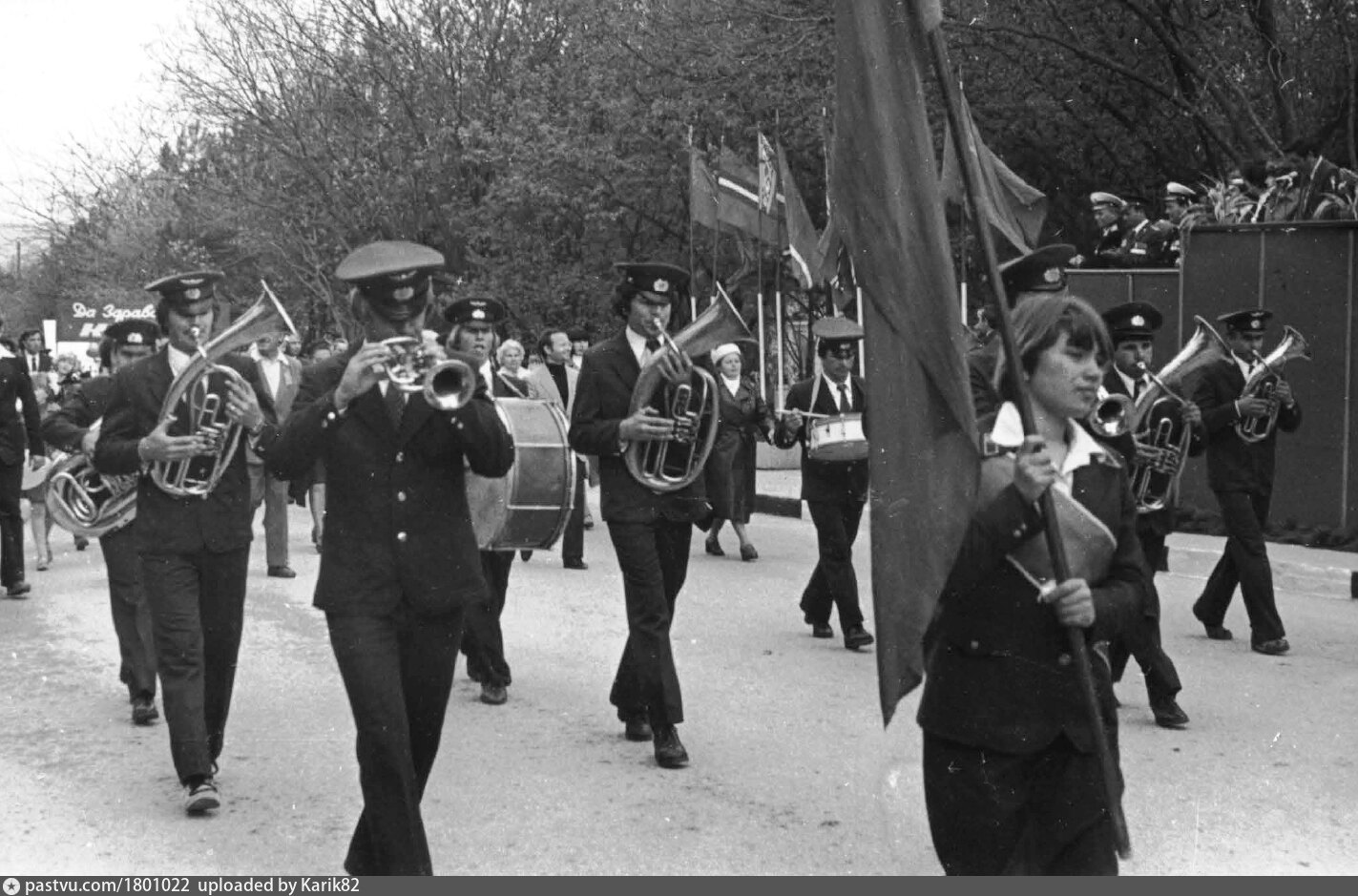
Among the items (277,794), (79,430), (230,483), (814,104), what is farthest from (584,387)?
(814,104)

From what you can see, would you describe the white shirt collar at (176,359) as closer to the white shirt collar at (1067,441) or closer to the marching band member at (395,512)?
the marching band member at (395,512)

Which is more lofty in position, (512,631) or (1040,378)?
(1040,378)

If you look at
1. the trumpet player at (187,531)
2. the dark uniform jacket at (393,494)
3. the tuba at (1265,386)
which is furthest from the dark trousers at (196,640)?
the tuba at (1265,386)

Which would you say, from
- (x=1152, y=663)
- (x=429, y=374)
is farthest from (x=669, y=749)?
(x=429, y=374)

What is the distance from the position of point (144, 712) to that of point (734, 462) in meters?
8.25

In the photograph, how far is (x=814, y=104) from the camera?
23141 millimetres

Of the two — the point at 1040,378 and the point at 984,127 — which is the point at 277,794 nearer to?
the point at 1040,378

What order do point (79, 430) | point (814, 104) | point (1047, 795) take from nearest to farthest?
point (1047, 795)
point (79, 430)
point (814, 104)

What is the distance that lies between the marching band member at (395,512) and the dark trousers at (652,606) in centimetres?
220

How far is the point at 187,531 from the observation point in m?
7.22

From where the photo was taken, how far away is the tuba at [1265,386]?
10.4 m

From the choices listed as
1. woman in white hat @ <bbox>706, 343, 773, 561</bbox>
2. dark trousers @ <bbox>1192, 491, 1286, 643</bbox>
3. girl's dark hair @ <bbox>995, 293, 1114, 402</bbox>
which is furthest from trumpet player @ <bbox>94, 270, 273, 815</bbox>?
dark trousers @ <bbox>1192, 491, 1286, 643</bbox>

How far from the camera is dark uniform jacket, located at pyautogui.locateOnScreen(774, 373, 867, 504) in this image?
35.7 ft
